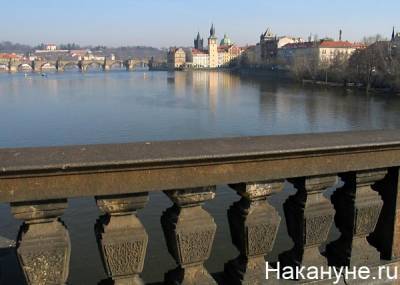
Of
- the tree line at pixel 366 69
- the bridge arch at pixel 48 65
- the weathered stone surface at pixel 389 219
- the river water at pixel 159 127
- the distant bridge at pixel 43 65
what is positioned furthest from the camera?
the bridge arch at pixel 48 65

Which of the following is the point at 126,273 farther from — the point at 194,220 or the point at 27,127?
the point at 27,127

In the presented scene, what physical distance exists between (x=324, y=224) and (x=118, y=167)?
37.1 inches

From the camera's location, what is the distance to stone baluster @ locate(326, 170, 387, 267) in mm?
1992

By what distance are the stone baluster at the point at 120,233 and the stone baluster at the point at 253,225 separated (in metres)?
0.40

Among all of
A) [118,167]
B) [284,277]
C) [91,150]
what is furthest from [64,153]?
[284,277]

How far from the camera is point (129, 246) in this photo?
1.63m

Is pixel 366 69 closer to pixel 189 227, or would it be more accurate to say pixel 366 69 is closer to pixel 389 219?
pixel 389 219

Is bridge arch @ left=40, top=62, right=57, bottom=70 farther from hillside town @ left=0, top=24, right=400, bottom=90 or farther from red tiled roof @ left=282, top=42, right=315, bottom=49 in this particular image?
red tiled roof @ left=282, top=42, right=315, bottom=49

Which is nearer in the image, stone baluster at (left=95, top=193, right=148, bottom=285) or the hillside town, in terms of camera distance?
stone baluster at (left=95, top=193, right=148, bottom=285)

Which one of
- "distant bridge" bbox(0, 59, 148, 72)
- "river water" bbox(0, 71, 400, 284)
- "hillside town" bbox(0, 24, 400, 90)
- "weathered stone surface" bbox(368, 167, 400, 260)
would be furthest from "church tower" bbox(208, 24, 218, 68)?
"weathered stone surface" bbox(368, 167, 400, 260)

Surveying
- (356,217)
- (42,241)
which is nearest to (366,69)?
(356,217)

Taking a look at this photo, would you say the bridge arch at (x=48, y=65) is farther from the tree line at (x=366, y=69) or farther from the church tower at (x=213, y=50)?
the tree line at (x=366, y=69)

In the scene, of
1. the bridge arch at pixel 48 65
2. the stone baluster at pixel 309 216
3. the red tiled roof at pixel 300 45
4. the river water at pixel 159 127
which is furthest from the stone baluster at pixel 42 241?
the bridge arch at pixel 48 65

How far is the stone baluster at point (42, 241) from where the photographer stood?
59.4 inches
